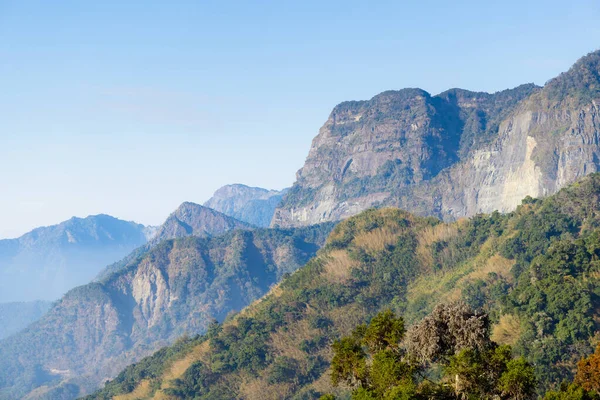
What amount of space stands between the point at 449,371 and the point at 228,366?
61729mm

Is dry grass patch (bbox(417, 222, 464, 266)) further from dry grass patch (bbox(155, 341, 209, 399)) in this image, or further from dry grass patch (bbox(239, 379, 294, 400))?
dry grass patch (bbox(155, 341, 209, 399))

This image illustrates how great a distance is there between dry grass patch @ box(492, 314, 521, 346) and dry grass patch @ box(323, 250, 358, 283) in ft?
145

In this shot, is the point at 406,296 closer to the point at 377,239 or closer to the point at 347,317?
the point at 347,317

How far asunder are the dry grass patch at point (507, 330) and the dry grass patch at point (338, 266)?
4416 centimetres

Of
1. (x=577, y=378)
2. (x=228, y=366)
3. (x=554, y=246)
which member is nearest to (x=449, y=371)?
(x=577, y=378)

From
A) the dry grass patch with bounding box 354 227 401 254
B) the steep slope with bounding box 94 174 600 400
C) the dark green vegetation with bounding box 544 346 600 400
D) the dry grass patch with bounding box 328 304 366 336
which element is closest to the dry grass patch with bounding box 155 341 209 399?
the steep slope with bounding box 94 174 600 400

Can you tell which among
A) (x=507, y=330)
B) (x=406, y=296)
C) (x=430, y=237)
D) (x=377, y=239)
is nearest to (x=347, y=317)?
(x=406, y=296)

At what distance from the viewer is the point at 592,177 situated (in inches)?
4104

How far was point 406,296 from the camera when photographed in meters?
108

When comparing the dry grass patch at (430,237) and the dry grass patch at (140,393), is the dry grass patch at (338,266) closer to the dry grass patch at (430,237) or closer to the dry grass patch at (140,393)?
the dry grass patch at (430,237)

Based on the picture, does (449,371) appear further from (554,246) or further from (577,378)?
(554,246)

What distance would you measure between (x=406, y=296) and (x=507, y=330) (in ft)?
124

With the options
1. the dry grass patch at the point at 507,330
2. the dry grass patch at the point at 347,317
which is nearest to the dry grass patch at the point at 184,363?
the dry grass patch at the point at 347,317

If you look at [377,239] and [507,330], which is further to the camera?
[377,239]
